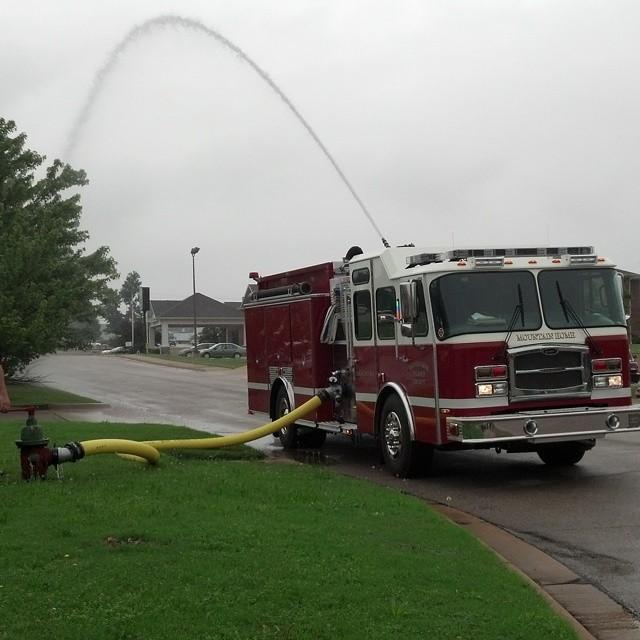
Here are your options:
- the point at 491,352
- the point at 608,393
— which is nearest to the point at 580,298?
the point at 608,393

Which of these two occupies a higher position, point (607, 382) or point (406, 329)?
point (406, 329)

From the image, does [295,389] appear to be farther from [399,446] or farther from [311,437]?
[399,446]

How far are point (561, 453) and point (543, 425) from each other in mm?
2351

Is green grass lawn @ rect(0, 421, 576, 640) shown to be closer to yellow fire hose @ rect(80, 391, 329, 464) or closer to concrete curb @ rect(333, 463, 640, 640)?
concrete curb @ rect(333, 463, 640, 640)

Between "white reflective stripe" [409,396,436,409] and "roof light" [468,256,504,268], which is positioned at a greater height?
"roof light" [468,256,504,268]

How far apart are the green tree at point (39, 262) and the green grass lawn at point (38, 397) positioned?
92 centimetres

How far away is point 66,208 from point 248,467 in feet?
55.9

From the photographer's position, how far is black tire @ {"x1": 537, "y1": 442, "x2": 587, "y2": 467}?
1196cm

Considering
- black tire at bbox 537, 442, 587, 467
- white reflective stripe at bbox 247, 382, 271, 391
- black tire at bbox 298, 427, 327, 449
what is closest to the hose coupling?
black tire at bbox 537, 442, 587, 467

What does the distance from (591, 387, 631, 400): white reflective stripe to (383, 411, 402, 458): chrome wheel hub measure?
2.30 meters

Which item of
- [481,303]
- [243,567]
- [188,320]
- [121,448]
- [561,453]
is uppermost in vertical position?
[188,320]

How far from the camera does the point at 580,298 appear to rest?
10.8m

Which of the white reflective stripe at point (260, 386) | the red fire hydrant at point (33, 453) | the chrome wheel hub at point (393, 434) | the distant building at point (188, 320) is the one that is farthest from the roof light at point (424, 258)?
the distant building at point (188, 320)

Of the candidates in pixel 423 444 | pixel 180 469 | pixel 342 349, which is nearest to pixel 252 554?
pixel 180 469
